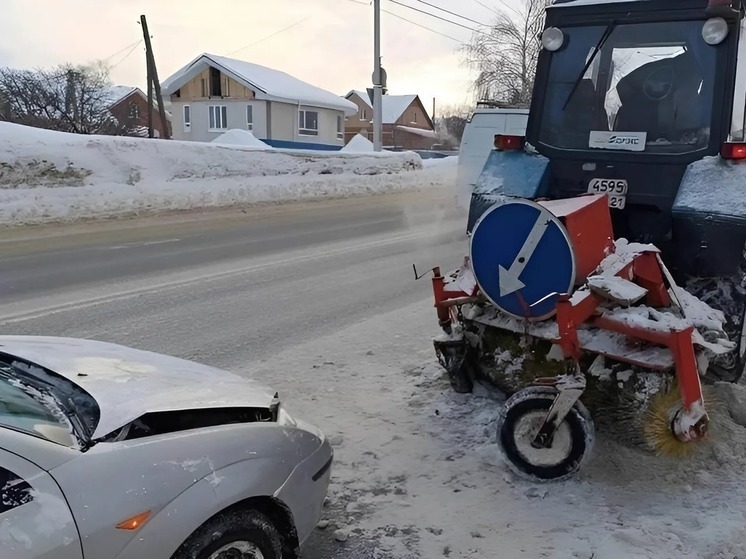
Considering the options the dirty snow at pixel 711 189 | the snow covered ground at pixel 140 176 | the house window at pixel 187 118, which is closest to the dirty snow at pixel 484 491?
the dirty snow at pixel 711 189

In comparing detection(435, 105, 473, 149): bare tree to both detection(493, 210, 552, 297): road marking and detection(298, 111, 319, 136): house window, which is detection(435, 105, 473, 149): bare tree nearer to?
detection(298, 111, 319, 136): house window

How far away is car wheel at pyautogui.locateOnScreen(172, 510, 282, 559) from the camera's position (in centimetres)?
217

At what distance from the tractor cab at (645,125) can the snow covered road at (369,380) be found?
1.31 m

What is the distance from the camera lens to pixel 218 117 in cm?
4600

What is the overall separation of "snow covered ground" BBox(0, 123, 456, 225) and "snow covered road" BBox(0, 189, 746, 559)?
1.50 metres

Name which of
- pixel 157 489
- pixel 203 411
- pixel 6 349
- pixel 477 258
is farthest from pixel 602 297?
pixel 6 349

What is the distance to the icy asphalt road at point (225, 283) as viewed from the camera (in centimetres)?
589

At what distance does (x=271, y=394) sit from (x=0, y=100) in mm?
39214

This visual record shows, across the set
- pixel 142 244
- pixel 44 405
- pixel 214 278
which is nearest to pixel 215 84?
pixel 142 244

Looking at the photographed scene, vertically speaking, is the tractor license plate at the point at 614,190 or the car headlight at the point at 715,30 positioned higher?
the car headlight at the point at 715,30

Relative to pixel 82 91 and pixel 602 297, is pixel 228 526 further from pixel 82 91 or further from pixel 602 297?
pixel 82 91

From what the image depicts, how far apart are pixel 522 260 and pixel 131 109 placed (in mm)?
55578

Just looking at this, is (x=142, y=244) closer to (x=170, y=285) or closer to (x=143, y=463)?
(x=170, y=285)

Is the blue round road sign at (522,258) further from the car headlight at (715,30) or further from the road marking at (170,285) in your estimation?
the road marking at (170,285)
